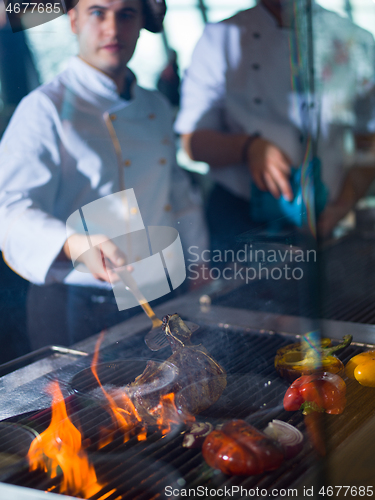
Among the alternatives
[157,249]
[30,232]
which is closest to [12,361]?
[30,232]

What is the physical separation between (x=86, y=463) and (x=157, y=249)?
21.1 inches

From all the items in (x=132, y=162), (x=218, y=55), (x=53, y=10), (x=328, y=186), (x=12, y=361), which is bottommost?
(x=328, y=186)

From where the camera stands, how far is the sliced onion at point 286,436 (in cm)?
60

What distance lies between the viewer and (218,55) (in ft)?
5.35

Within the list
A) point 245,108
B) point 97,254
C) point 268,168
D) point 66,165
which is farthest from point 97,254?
point 245,108

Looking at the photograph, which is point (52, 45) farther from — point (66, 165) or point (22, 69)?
point (66, 165)

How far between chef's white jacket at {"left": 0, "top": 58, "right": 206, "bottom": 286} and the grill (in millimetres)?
218

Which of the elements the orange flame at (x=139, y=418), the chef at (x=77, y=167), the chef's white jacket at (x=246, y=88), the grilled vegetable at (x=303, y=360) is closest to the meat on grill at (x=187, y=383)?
the orange flame at (x=139, y=418)

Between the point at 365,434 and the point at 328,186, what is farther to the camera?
the point at 328,186

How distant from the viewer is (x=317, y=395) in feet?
2.27

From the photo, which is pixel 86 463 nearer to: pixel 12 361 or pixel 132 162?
pixel 12 361

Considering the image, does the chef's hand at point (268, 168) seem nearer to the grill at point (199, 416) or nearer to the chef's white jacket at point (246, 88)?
the chef's white jacket at point (246, 88)

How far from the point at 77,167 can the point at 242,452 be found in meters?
0.76

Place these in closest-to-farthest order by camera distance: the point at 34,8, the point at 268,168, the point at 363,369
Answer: the point at 363,369, the point at 34,8, the point at 268,168
